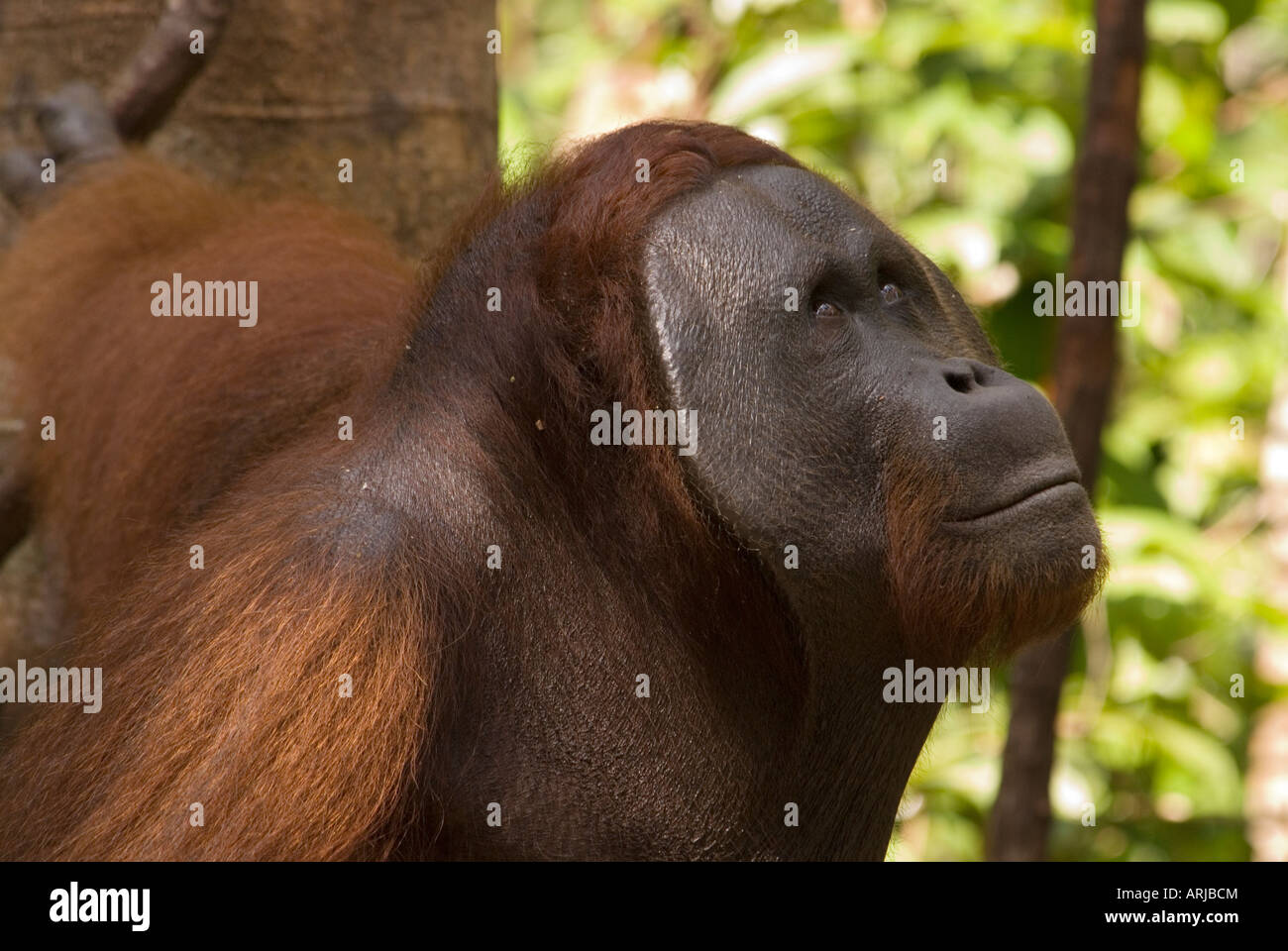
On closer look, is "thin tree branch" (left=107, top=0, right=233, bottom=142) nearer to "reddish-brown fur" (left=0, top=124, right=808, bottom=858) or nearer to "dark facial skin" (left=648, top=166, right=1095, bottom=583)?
"reddish-brown fur" (left=0, top=124, right=808, bottom=858)

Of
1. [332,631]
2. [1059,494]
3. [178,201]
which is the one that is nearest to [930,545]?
[1059,494]

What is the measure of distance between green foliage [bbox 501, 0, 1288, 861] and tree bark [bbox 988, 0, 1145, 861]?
1.00m

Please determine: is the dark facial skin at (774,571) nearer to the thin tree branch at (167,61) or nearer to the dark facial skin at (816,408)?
the dark facial skin at (816,408)

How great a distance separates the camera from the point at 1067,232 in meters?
5.04

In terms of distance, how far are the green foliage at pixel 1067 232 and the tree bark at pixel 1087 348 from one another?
999 millimetres

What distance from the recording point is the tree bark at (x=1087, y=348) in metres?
3.58

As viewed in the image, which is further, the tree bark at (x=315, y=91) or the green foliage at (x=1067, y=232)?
the green foliage at (x=1067, y=232)

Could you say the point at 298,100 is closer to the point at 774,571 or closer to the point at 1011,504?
the point at 774,571

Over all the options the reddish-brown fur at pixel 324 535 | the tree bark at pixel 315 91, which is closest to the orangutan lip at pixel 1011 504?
the reddish-brown fur at pixel 324 535

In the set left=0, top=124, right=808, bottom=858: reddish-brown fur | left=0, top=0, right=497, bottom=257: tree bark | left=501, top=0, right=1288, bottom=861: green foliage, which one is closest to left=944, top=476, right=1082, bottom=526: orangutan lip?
left=0, top=124, right=808, bottom=858: reddish-brown fur

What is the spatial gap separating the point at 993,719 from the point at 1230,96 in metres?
2.64

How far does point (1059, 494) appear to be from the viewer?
2.25 meters

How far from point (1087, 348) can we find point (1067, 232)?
148 cm

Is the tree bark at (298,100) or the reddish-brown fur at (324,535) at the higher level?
the tree bark at (298,100)
